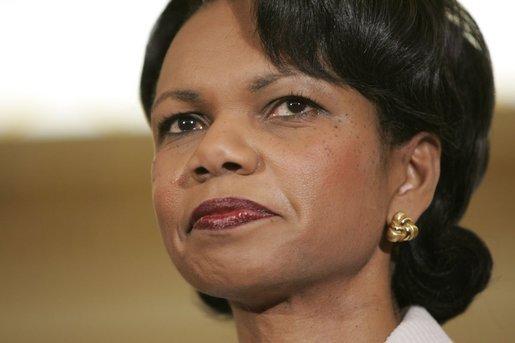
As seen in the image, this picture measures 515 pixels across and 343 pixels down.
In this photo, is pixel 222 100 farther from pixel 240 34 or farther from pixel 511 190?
pixel 511 190

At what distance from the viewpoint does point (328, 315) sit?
4.16 ft

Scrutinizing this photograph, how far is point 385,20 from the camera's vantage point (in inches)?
49.8

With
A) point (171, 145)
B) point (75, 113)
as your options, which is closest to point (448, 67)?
point (171, 145)

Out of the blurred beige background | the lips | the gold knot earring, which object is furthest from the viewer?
the blurred beige background

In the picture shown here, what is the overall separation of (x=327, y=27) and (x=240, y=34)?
0.11m

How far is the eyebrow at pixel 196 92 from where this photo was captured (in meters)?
1.23

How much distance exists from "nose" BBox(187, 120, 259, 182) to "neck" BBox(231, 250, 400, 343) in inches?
6.9

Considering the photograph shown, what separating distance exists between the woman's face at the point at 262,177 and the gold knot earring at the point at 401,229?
17 mm

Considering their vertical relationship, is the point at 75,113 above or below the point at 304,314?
above

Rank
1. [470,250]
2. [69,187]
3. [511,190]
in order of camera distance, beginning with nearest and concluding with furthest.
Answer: [470,250]
[511,190]
[69,187]

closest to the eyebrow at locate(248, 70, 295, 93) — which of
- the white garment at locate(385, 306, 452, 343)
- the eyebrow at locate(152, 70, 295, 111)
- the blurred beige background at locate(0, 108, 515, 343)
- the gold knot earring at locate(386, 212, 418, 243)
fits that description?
the eyebrow at locate(152, 70, 295, 111)

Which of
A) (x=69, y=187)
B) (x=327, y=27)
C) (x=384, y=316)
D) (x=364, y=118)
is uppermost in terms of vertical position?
(x=69, y=187)

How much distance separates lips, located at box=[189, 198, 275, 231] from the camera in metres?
1.17

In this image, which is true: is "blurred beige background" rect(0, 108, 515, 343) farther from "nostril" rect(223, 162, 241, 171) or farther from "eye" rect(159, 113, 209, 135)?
"nostril" rect(223, 162, 241, 171)
